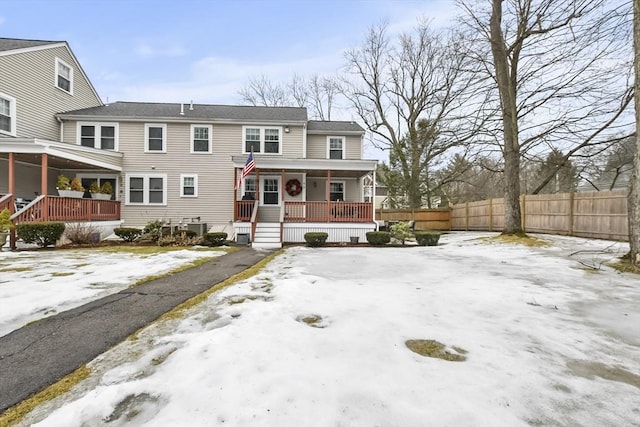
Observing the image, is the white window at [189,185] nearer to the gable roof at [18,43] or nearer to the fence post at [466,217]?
the gable roof at [18,43]

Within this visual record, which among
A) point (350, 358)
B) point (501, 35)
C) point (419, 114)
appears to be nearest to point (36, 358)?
point (350, 358)

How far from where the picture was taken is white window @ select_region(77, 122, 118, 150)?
13945 millimetres

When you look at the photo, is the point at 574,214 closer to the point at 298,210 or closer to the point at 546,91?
the point at 546,91

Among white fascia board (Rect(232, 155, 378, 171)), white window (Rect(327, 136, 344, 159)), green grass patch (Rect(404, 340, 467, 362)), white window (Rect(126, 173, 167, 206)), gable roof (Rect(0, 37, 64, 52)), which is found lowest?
green grass patch (Rect(404, 340, 467, 362))

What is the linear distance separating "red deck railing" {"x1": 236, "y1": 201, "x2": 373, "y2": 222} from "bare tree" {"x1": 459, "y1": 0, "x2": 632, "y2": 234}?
17.6ft

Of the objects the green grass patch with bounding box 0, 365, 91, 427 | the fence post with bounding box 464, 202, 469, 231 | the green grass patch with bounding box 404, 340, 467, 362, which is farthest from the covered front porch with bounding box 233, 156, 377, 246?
the green grass patch with bounding box 0, 365, 91, 427

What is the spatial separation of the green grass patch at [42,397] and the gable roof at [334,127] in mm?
14237

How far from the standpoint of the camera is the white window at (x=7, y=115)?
11.4 m

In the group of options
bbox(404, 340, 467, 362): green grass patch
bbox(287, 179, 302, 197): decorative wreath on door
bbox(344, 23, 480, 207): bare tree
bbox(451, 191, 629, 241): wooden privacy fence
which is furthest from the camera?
bbox(344, 23, 480, 207): bare tree

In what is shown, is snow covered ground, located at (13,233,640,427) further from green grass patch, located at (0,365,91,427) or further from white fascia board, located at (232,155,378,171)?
white fascia board, located at (232,155,378,171)

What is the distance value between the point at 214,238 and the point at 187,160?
18.1 feet

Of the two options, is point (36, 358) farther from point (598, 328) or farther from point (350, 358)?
point (598, 328)

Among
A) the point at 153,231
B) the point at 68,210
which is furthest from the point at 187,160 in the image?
the point at 68,210

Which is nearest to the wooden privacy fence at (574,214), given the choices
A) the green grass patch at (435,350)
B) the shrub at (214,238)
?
the green grass patch at (435,350)
